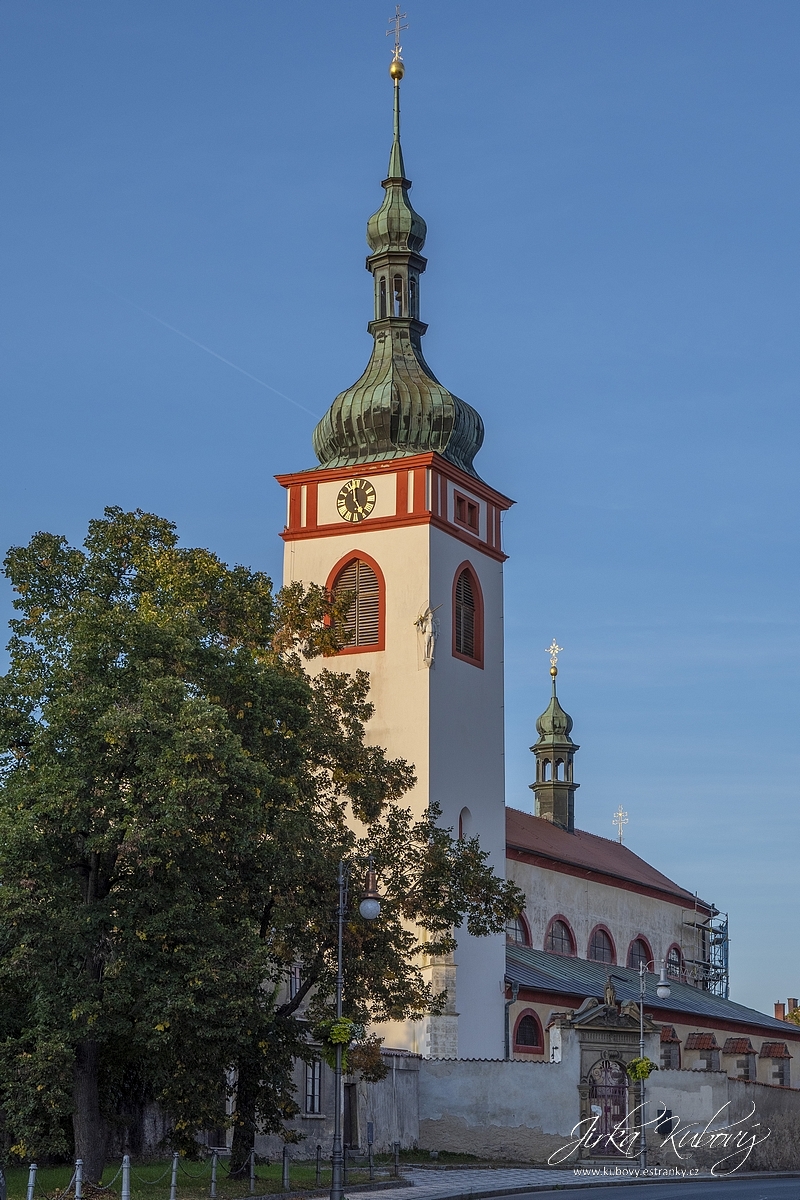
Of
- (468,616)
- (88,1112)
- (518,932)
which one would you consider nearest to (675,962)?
(518,932)

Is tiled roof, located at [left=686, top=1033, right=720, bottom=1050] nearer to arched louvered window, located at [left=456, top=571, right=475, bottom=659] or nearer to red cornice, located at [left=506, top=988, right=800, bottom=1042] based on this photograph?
red cornice, located at [left=506, top=988, right=800, bottom=1042]

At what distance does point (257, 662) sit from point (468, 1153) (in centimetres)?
1691

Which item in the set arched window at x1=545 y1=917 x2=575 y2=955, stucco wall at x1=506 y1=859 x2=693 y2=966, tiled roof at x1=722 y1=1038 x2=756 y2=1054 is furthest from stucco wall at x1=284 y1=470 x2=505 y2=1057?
tiled roof at x1=722 y1=1038 x2=756 y2=1054

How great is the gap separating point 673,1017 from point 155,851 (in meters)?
39.3

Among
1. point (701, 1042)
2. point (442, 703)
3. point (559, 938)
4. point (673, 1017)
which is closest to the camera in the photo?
point (442, 703)

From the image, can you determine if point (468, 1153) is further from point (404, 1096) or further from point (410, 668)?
point (410, 668)

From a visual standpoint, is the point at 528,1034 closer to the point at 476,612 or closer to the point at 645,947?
the point at 476,612

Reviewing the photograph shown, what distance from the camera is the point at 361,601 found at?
2127 inches

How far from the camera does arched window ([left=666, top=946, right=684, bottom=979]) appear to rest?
74625mm

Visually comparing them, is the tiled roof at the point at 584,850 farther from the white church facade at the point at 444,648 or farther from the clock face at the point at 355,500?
the clock face at the point at 355,500

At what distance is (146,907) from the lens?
28.3m

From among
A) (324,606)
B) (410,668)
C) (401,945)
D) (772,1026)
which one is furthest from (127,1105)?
(772,1026)

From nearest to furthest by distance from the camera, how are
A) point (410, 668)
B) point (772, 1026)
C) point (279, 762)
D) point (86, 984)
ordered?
point (86, 984) < point (279, 762) < point (410, 668) < point (772, 1026)

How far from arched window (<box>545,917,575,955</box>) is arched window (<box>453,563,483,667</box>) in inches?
526
